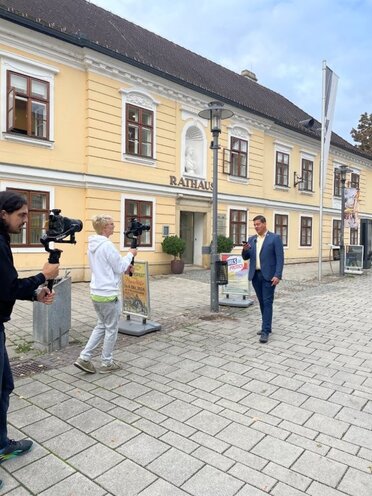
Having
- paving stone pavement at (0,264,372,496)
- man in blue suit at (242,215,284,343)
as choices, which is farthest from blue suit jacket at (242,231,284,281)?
paving stone pavement at (0,264,372,496)

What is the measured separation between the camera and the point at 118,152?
12.7 m

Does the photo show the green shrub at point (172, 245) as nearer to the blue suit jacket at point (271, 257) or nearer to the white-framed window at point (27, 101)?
the white-framed window at point (27, 101)

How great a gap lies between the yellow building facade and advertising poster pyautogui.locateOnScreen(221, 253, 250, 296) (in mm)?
5282

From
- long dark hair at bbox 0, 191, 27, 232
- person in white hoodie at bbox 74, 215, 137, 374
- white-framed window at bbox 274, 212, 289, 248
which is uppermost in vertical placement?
white-framed window at bbox 274, 212, 289, 248

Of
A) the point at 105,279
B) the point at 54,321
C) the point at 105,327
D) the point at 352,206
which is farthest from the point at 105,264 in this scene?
the point at 352,206

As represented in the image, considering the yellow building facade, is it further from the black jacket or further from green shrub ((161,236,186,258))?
the black jacket

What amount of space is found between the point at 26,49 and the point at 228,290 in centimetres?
866

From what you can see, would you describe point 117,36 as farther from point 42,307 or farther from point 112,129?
point 42,307

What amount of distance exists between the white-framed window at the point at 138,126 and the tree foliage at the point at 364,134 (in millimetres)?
29765

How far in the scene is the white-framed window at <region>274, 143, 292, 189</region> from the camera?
64.1ft

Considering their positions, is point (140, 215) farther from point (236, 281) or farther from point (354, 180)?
point (354, 180)

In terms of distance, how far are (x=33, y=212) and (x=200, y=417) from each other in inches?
361

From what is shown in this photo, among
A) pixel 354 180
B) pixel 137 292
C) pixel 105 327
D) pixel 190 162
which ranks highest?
pixel 354 180

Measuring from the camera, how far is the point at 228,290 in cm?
862
